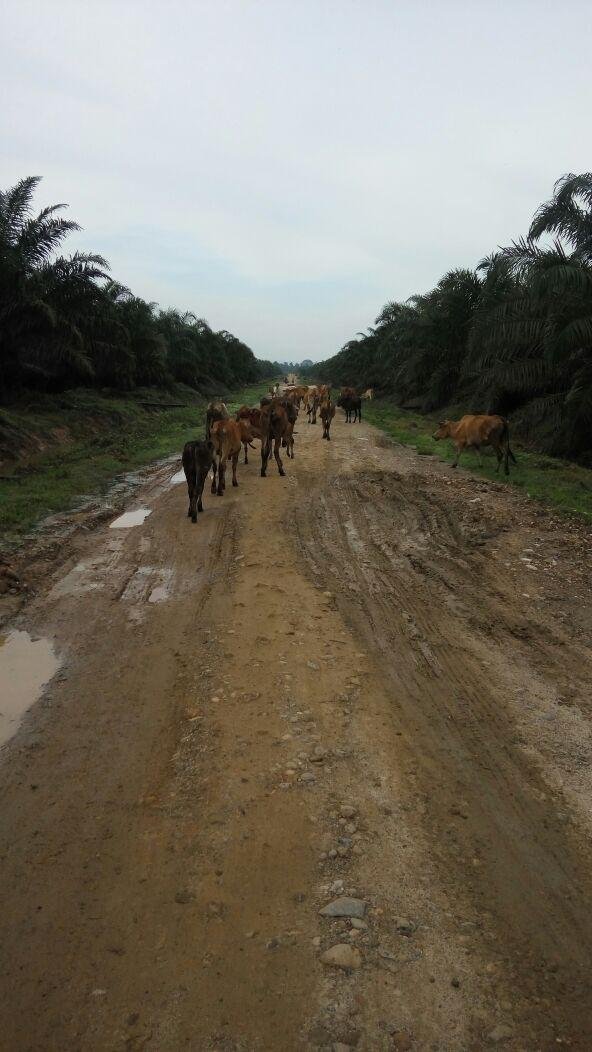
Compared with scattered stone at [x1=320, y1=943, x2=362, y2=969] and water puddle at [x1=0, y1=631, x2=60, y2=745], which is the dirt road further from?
water puddle at [x1=0, y1=631, x2=60, y2=745]

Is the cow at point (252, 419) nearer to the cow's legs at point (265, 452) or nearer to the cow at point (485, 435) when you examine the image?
the cow's legs at point (265, 452)

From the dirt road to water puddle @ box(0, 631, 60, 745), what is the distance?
0.13 meters

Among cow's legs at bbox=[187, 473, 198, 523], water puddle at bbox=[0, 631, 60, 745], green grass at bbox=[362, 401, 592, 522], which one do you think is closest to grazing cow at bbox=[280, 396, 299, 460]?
green grass at bbox=[362, 401, 592, 522]

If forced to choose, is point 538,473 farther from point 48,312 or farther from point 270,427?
point 48,312

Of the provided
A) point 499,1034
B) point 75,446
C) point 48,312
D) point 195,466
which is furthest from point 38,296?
point 499,1034

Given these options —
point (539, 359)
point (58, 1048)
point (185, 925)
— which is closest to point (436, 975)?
point (185, 925)

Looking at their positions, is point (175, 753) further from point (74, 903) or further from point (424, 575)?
point (424, 575)

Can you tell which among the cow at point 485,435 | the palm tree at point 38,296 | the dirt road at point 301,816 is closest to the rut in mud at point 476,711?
the dirt road at point 301,816

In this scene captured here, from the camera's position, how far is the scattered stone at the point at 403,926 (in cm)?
282

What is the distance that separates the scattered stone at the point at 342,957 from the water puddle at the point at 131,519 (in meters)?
7.92

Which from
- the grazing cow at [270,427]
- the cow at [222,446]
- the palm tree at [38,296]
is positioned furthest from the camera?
the palm tree at [38,296]

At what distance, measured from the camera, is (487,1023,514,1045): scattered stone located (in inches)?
93.4

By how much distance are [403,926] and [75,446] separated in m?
18.0

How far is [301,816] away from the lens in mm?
3537
